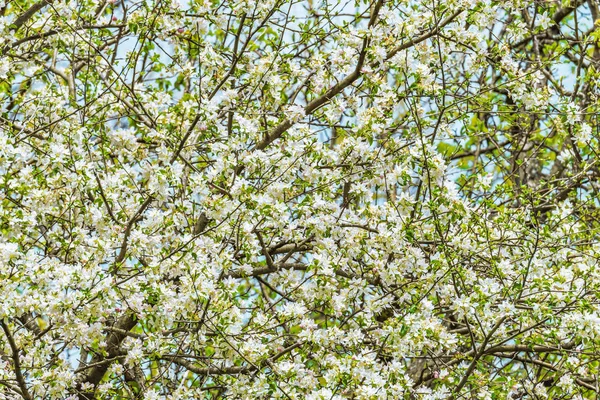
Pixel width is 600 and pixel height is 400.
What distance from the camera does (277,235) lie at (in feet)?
20.8

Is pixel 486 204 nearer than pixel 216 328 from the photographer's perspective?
No

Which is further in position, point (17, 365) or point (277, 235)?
point (277, 235)

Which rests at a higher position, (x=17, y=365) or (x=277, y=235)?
(x=277, y=235)

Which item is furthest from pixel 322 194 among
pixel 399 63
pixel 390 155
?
pixel 399 63

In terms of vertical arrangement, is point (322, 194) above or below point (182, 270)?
above

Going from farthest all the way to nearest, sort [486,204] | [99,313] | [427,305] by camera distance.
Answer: [486,204]
[427,305]
[99,313]

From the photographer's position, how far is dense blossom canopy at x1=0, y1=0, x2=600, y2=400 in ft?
17.1

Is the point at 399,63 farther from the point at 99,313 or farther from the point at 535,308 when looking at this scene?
the point at 99,313

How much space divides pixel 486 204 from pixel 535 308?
0.89 meters

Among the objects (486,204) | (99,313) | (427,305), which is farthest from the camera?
(486,204)

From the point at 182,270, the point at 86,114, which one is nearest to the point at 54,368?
the point at 182,270

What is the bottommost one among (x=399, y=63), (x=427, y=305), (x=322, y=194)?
(x=427, y=305)

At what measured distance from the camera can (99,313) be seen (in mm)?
5102

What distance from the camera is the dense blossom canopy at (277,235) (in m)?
5.23
